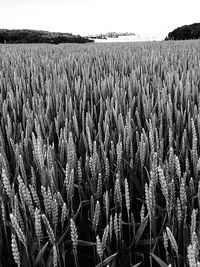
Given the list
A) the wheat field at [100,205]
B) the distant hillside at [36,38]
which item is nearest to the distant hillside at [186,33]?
the distant hillside at [36,38]

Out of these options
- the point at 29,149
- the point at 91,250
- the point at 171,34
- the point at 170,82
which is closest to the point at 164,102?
the point at 170,82

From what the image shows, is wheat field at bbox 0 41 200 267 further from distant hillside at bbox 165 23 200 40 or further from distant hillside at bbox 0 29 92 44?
distant hillside at bbox 165 23 200 40

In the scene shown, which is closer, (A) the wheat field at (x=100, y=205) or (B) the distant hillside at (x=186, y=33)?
(A) the wheat field at (x=100, y=205)

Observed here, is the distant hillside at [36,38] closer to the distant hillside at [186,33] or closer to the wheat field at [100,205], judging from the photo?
the distant hillside at [186,33]

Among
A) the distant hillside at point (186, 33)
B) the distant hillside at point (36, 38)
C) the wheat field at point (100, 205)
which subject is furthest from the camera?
the distant hillside at point (36, 38)

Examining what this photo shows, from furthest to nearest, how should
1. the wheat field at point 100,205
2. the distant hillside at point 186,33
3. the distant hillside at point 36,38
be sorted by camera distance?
the distant hillside at point 36,38, the distant hillside at point 186,33, the wheat field at point 100,205

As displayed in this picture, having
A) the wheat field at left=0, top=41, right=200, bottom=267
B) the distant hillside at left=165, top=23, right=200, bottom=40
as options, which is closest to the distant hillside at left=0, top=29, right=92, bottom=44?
the distant hillside at left=165, top=23, right=200, bottom=40

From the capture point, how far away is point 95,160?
24.7 inches

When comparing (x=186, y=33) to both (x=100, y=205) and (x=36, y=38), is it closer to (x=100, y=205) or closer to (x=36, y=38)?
(x=36, y=38)

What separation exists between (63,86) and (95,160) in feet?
3.06

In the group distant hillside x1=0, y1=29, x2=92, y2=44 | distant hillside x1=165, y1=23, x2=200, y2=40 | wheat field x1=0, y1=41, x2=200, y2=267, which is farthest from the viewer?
distant hillside x1=0, y1=29, x2=92, y2=44

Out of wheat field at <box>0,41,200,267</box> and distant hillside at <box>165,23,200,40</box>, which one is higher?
distant hillside at <box>165,23,200,40</box>

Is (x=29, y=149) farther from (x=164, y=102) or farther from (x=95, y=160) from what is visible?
(x=164, y=102)

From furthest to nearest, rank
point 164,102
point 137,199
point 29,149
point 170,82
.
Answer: point 170,82 → point 164,102 → point 29,149 → point 137,199
